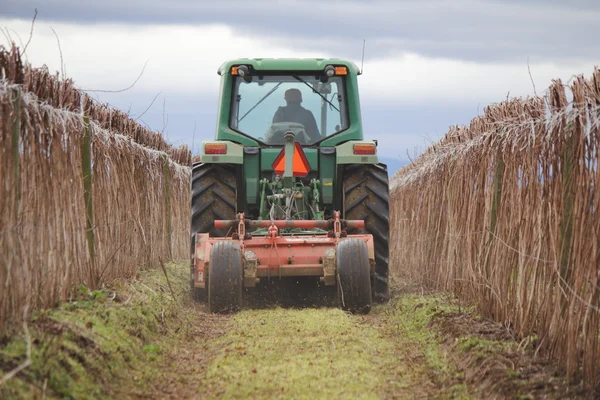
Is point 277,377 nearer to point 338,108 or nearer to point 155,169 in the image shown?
point 338,108

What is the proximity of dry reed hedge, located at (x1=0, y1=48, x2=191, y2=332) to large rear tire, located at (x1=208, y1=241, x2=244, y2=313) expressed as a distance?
96 cm

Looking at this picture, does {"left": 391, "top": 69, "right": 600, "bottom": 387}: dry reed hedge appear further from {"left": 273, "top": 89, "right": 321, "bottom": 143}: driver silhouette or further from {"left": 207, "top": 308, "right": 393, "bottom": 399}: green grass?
{"left": 273, "top": 89, "right": 321, "bottom": 143}: driver silhouette

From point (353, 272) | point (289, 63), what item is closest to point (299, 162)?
point (289, 63)

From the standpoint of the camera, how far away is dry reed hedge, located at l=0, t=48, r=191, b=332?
17.2 feet

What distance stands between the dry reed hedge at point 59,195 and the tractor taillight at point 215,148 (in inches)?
39.4

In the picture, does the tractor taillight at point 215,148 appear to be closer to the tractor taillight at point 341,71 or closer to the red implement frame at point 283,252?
the red implement frame at point 283,252

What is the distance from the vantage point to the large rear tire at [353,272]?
7.76 meters

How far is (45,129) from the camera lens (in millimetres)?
6234

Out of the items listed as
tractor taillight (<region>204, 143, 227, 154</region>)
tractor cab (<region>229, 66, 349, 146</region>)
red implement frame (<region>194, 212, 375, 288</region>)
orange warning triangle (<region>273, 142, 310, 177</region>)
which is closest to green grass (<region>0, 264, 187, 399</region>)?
red implement frame (<region>194, 212, 375, 288</region>)

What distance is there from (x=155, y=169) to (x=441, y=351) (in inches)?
274

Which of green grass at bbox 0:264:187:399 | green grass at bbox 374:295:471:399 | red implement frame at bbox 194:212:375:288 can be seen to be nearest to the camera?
green grass at bbox 0:264:187:399

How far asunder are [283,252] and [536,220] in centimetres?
292

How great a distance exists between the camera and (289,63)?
931cm

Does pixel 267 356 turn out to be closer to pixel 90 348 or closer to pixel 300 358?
pixel 300 358
